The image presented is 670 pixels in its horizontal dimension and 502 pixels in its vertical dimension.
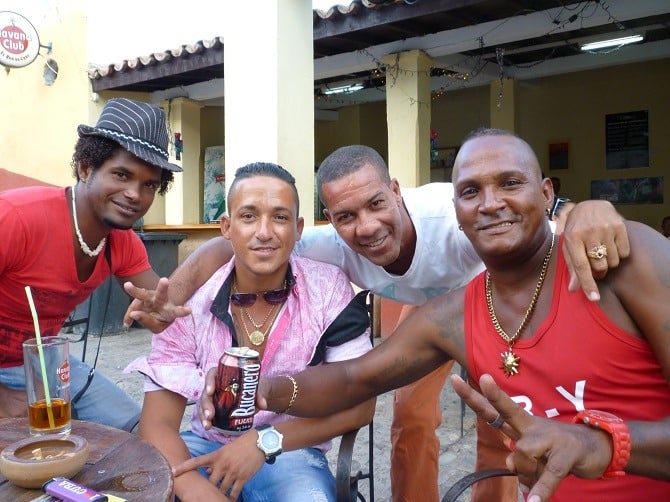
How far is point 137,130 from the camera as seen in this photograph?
243 centimetres

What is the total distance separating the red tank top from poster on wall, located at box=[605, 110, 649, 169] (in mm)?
9684

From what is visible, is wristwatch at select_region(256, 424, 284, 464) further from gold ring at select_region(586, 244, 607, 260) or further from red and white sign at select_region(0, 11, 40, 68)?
red and white sign at select_region(0, 11, 40, 68)

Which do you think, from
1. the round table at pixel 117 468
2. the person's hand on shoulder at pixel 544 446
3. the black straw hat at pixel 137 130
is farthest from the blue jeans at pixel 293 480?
the black straw hat at pixel 137 130

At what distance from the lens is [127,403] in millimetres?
2898

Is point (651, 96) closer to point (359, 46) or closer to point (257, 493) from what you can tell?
point (359, 46)

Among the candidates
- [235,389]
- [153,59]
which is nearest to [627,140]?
[153,59]

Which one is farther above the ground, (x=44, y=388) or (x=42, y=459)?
(x=44, y=388)

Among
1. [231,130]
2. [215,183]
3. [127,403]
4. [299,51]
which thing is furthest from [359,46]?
[127,403]

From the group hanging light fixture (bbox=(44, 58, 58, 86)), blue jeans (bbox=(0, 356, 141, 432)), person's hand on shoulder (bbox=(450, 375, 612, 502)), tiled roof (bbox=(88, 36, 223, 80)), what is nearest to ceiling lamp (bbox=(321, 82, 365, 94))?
tiled roof (bbox=(88, 36, 223, 80))

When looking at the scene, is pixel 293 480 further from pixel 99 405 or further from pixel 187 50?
pixel 187 50

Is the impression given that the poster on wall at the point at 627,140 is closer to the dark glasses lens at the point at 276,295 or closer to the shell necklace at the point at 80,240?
the dark glasses lens at the point at 276,295

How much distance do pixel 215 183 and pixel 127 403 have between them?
29.9 ft

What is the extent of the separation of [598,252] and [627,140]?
9925 mm

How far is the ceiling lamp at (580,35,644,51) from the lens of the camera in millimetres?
7668
